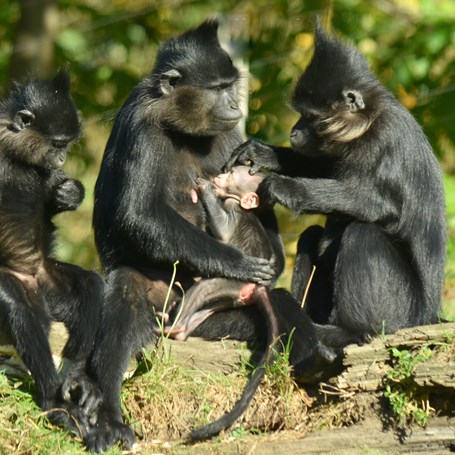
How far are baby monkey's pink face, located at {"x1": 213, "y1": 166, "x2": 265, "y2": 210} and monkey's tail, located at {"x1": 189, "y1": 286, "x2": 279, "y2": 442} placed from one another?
2.48 ft

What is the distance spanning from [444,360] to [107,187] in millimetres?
2629

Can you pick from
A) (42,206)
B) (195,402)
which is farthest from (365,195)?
(42,206)

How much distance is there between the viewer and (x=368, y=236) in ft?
21.0

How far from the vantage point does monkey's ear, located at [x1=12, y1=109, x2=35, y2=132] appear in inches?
255

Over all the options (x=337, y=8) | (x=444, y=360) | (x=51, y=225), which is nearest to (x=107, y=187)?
(x=51, y=225)

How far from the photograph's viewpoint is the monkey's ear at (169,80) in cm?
686

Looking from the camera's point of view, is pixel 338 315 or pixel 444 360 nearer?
pixel 444 360

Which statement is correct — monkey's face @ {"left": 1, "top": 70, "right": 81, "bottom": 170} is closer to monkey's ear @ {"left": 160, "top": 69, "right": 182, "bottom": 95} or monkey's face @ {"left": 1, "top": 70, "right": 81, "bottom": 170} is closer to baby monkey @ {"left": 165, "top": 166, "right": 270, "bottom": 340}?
monkey's ear @ {"left": 160, "top": 69, "right": 182, "bottom": 95}

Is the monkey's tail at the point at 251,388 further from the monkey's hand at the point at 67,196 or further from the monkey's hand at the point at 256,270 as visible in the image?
the monkey's hand at the point at 67,196

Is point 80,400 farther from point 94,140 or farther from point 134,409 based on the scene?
point 94,140

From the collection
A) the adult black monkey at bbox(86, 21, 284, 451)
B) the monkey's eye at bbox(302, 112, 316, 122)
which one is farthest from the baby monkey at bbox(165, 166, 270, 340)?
the monkey's eye at bbox(302, 112, 316, 122)

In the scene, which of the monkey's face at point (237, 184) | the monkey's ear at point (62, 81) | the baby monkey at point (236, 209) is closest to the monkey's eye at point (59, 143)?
the monkey's ear at point (62, 81)

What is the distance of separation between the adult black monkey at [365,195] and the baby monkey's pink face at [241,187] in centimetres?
13

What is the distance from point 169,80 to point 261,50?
4.81m
